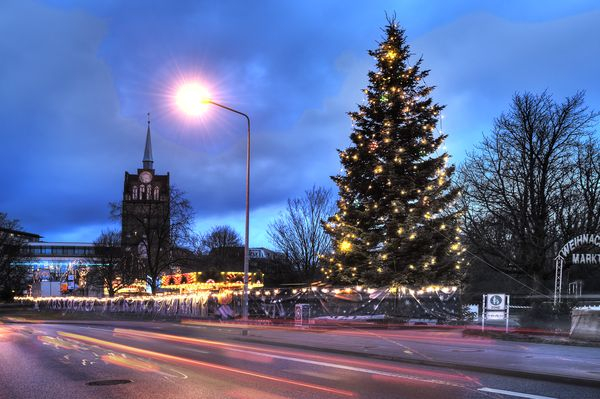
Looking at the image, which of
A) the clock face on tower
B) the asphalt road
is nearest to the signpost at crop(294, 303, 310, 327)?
the asphalt road

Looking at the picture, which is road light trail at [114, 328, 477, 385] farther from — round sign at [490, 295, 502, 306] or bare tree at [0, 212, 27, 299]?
bare tree at [0, 212, 27, 299]

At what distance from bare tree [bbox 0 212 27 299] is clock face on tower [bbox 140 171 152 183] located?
174ft

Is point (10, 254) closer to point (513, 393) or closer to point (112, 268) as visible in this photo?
point (112, 268)

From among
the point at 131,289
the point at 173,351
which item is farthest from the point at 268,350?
the point at 131,289

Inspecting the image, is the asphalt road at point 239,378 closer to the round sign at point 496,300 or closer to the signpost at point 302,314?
the round sign at point 496,300

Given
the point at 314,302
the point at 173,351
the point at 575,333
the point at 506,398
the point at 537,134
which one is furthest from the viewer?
the point at 537,134

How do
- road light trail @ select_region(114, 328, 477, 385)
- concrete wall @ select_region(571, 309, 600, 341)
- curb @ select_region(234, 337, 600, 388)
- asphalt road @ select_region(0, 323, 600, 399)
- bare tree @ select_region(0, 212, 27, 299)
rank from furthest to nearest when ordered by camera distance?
bare tree @ select_region(0, 212, 27, 299) < concrete wall @ select_region(571, 309, 600, 341) < road light trail @ select_region(114, 328, 477, 385) < curb @ select_region(234, 337, 600, 388) < asphalt road @ select_region(0, 323, 600, 399)

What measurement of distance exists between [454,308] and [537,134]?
38.6 ft

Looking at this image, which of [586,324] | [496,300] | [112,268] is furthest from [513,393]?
[112,268]

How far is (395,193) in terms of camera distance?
26031 millimetres

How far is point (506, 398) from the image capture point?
8.61 meters

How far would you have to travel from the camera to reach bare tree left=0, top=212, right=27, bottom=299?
237 feet

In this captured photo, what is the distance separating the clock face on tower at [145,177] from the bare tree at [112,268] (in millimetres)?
57029

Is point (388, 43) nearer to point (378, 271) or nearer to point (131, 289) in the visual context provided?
point (378, 271)
